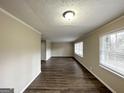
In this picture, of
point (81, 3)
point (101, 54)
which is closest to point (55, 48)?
point (101, 54)

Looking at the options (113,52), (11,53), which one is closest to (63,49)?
(113,52)

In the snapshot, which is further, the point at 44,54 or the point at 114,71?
the point at 44,54

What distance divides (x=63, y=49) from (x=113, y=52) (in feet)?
37.4

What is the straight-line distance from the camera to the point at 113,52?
3.62 m

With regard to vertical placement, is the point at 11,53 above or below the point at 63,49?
above

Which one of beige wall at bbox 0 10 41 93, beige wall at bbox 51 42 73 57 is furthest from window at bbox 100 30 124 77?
beige wall at bbox 51 42 73 57

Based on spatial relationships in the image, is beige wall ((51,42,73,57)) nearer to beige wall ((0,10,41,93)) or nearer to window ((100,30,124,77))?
window ((100,30,124,77))

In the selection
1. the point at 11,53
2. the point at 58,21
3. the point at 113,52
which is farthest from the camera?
the point at 113,52

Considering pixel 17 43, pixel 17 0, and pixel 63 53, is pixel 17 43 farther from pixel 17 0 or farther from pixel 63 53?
pixel 63 53

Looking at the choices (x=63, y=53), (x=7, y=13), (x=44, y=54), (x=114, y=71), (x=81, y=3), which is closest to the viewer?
(x=81, y=3)

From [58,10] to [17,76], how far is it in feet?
→ 6.50

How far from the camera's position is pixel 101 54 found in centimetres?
448

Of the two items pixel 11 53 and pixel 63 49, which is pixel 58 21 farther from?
pixel 63 49

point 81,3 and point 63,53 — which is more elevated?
A: point 81,3
